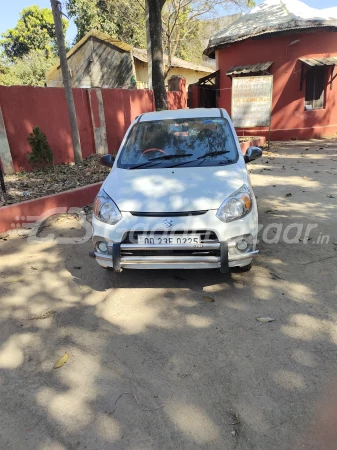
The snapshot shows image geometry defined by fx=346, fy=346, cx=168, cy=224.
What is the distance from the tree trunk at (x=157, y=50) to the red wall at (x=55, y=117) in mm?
1444

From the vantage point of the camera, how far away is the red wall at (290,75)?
13117 mm

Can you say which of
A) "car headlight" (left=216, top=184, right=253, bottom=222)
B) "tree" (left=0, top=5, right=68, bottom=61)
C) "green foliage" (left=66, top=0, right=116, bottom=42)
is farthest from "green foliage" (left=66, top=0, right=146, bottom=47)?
"car headlight" (left=216, top=184, right=253, bottom=222)

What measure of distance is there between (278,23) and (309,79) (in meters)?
2.45

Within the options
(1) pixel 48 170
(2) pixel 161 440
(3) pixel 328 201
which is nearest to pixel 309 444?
(2) pixel 161 440

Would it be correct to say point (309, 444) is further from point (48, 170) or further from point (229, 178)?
point (48, 170)

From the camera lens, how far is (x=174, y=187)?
3.37m

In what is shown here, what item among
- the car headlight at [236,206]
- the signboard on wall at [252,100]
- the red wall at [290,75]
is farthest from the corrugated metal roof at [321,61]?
the car headlight at [236,206]

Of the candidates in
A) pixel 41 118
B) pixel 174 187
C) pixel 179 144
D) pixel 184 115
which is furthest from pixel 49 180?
pixel 174 187

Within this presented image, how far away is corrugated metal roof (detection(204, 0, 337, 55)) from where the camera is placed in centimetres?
A: 1260

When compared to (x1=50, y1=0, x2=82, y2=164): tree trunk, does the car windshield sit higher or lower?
lower

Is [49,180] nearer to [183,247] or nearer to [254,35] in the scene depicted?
[183,247]

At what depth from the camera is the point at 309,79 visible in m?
13.8

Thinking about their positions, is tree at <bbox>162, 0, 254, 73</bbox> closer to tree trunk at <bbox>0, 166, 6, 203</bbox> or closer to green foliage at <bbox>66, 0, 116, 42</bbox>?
green foliage at <bbox>66, 0, 116, 42</bbox>

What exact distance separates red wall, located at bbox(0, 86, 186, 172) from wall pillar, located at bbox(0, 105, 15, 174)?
4.5 inches
